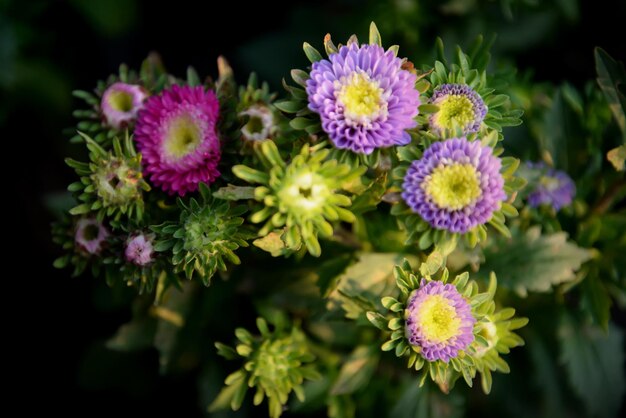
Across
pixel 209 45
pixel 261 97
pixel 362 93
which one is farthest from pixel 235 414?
pixel 209 45

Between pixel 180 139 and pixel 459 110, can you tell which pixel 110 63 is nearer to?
pixel 180 139

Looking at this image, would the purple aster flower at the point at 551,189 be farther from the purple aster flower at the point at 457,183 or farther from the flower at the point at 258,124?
the flower at the point at 258,124

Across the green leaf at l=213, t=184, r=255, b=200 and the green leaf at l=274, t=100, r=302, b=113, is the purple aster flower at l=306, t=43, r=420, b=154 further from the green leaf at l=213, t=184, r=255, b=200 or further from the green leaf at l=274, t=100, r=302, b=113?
the green leaf at l=213, t=184, r=255, b=200

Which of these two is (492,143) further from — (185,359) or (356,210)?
(185,359)

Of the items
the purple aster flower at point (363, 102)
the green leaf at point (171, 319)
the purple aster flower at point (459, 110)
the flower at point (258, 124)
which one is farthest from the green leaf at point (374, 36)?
the green leaf at point (171, 319)

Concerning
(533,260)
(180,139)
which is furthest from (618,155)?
(180,139)
